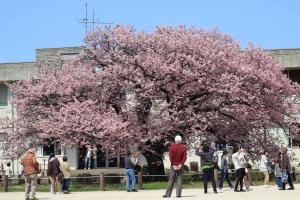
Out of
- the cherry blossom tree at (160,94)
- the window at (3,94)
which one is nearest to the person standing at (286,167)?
the cherry blossom tree at (160,94)

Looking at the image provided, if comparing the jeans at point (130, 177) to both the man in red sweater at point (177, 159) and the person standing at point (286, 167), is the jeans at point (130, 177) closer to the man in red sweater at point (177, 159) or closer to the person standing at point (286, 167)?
the man in red sweater at point (177, 159)

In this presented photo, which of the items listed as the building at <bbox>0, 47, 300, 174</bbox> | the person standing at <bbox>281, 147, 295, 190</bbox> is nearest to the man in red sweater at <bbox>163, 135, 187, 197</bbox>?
the person standing at <bbox>281, 147, 295, 190</bbox>

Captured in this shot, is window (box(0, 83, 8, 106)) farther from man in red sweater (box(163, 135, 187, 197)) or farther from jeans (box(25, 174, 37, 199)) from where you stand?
man in red sweater (box(163, 135, 187, 197))

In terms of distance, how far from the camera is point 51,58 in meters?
41.1

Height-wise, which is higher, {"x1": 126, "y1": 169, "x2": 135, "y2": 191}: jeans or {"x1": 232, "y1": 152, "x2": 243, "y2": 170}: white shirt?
{"x1": 232, "y1": 152, "x2": 243, "y2": 170}: white shirt

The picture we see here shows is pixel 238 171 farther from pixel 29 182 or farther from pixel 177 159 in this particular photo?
pixel 29 182

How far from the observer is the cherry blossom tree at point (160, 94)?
29.6 m

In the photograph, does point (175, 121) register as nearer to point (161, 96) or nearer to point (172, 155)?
point (161, 96)

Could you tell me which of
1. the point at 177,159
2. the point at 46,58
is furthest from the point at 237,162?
the point at 46,58

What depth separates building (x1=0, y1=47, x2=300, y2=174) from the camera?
141ft

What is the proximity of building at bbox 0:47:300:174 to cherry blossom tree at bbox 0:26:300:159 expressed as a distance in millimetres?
9706

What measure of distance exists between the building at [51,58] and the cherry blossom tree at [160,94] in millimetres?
9706

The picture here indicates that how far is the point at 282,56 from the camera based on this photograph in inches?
1700

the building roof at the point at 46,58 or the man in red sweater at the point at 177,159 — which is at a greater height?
the building roof at the point at 46,58
